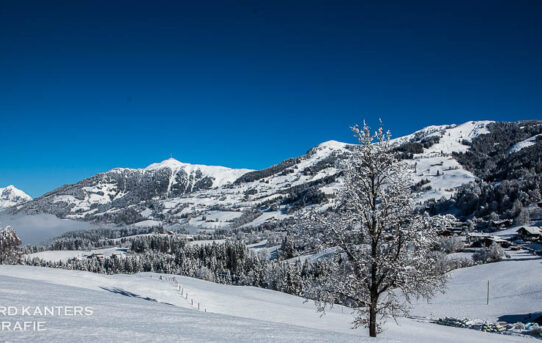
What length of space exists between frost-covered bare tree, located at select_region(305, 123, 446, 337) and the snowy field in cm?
271

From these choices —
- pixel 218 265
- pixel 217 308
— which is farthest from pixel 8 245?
pixel 218 265

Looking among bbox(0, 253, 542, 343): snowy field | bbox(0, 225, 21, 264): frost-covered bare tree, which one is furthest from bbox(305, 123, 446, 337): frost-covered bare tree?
bbox(0, 225, 21, 264): frost-covered bare tree

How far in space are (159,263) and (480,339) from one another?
126m

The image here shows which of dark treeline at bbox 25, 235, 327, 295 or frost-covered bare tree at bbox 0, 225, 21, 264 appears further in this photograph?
dark treeline at bbox 25, 235, 327, 295

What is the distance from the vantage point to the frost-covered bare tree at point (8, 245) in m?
61.8

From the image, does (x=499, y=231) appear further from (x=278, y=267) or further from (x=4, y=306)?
(x=4, y=306)

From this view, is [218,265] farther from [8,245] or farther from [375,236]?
[375,236]

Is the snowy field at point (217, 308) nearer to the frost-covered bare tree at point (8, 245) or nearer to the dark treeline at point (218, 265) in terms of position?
the frost-covered bare tree at point (8, 245)

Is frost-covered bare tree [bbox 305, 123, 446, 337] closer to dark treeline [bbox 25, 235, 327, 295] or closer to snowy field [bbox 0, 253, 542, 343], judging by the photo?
snowy field [bbox 0, 253, 542, 343]

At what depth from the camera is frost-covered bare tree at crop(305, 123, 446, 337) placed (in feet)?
50.4

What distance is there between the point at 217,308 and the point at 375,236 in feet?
79.9

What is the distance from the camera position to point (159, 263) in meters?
132

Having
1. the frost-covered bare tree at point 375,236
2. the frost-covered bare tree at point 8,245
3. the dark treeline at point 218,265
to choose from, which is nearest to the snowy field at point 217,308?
the frost-covered bare tree at point 375,236

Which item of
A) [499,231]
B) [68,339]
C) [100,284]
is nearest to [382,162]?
[68,339]
